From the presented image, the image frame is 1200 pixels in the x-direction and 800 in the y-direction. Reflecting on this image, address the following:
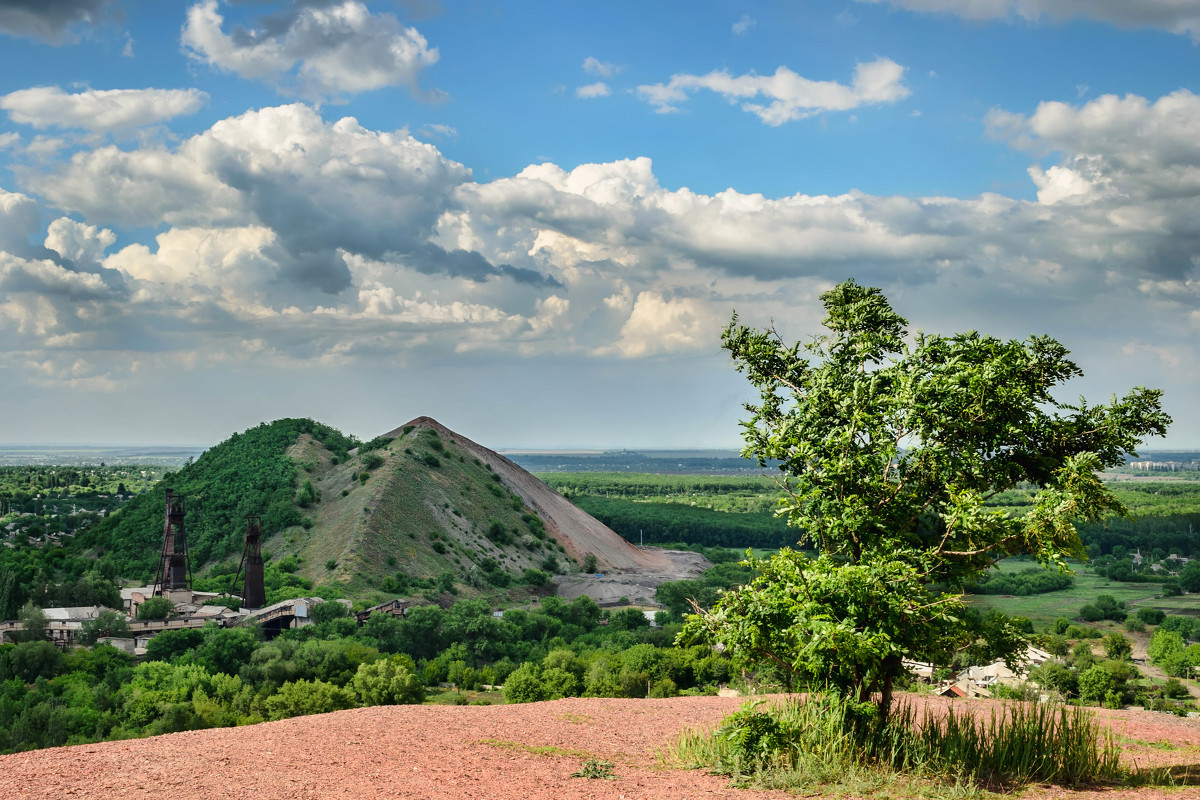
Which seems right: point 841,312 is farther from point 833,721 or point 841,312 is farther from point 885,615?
point 833,721

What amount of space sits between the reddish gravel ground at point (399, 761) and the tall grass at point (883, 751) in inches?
18.1

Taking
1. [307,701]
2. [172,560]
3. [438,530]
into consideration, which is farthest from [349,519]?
[307,701]

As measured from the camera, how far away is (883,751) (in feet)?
33.0

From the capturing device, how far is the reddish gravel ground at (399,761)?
29.2ft

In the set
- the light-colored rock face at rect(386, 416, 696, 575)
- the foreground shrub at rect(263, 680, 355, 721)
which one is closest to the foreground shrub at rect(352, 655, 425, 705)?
the foreground shrub at rect(263, 680, 355, 721)

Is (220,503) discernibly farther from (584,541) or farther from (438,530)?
(584,541)

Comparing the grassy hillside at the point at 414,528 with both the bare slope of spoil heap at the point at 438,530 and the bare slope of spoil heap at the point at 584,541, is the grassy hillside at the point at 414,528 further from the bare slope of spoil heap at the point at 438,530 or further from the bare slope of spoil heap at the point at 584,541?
the bare slope of spoil heap at the point at 584,541

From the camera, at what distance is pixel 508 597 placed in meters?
52.8

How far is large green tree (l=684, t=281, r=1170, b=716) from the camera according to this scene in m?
9.17

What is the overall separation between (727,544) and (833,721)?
90344 mm

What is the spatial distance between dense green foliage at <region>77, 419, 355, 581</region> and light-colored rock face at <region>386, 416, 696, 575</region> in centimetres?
963

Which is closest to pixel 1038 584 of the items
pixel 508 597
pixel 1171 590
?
pixel 1171 590

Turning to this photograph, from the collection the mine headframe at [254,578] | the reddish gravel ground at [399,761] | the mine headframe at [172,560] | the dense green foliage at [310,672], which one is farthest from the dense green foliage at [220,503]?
the reddish gravel ground at [399,761]

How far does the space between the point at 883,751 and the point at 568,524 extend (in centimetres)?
6360
